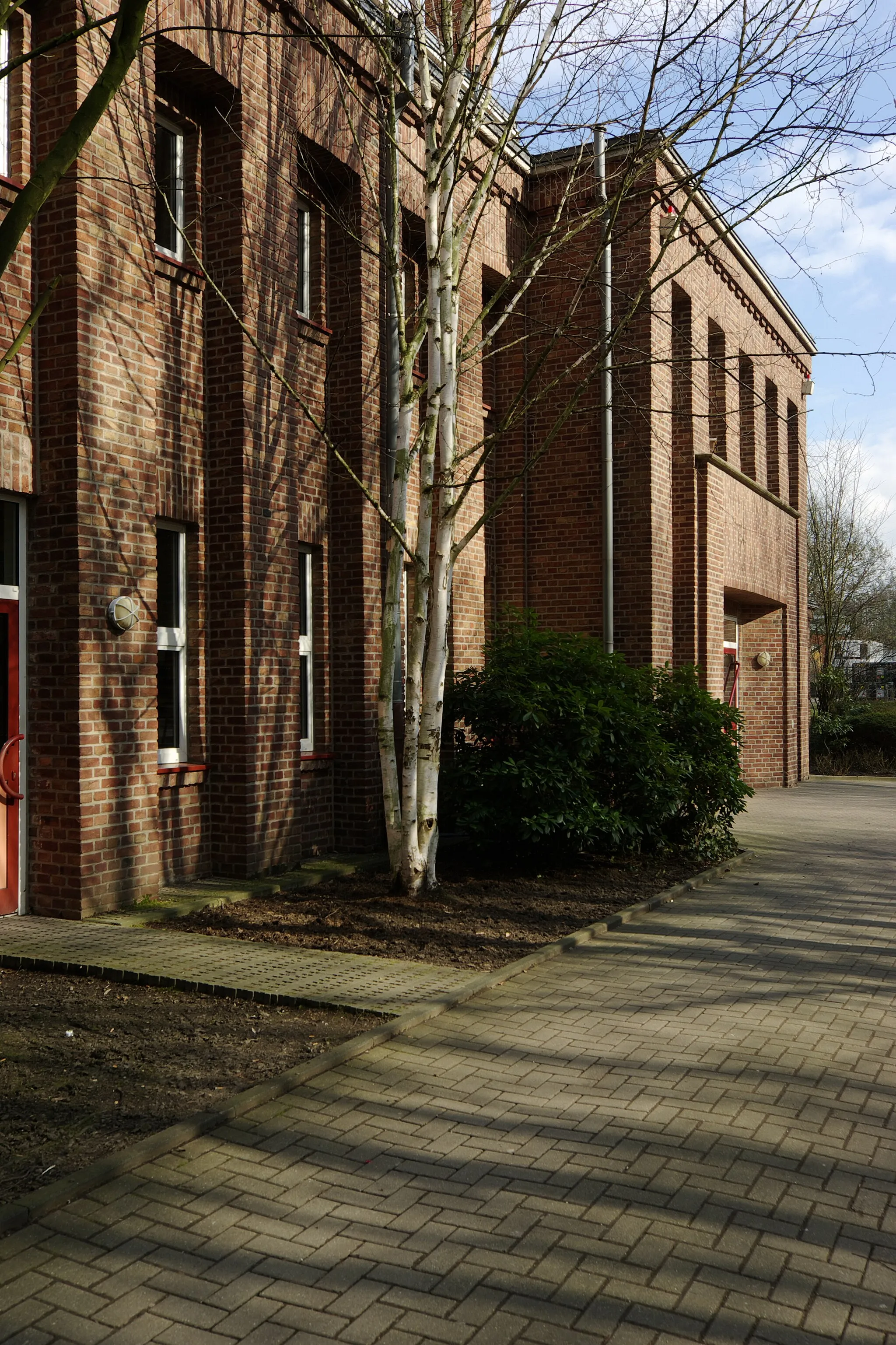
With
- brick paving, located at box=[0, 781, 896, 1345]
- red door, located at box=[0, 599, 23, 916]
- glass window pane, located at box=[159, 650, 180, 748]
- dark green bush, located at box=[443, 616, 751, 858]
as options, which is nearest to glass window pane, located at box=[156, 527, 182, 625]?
glass window pane, located at box=[159, 650, 180, 748]

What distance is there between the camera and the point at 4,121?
8227 mm

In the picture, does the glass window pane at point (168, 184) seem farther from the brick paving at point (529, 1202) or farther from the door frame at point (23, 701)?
the brick paving at point (529, 1202)

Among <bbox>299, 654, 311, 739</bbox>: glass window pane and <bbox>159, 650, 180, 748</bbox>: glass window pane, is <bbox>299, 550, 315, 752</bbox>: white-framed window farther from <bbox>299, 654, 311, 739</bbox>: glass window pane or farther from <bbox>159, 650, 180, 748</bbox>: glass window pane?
<bbox>159, 650, 180, 748</bbox>: glass window pane

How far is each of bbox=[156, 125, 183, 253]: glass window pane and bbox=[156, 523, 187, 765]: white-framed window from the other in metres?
2.44

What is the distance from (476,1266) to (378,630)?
8550 millimetres

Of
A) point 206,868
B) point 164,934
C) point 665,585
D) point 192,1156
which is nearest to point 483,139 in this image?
point 665,585

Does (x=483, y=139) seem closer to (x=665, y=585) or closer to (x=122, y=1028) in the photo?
(x=665, y=585)

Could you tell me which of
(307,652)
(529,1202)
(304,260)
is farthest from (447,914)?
(304,260)

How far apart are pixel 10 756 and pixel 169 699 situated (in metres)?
1.71

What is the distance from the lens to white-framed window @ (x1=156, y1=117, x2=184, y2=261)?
9648 mm

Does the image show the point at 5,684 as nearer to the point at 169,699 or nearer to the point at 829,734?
the point at 169,699

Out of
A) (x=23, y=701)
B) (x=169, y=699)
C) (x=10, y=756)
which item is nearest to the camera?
(x=10, y=756)

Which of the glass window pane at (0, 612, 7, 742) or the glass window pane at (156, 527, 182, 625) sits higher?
the glass window pane at (156, 527, 182, 625)

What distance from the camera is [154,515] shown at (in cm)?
899
